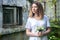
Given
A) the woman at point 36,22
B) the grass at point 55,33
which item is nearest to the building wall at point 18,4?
the grass at point 55,33

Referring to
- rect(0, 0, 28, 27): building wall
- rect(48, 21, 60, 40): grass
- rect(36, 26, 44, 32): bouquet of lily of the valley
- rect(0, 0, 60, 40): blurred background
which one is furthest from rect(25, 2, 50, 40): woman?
rect(48, 21, 60, 40): grass

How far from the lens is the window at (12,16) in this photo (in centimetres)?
532

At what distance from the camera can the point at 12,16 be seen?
5441 mm

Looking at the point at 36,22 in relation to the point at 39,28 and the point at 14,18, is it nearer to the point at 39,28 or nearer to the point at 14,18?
the point at 39,28

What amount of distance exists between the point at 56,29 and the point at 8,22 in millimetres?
1440

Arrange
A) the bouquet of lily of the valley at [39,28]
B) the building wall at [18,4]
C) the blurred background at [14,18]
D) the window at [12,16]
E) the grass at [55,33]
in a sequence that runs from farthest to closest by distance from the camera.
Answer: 1. the grass at [55,33]
2. the window at [12,16]
3. the building wall at [18,4]
4. the blurred background at [14,18]
5. the bouquet of lily of the valley at [39,28]

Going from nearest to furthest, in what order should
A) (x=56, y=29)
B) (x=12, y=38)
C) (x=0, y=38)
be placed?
1. (x=0, y=38)
2. (x=12, y=38)
3. (x=56, y=29)

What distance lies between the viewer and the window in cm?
532

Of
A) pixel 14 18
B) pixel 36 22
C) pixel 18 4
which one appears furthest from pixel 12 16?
pixel 36 22

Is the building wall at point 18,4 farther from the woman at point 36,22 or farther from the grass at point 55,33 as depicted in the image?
the woman at point 36,22

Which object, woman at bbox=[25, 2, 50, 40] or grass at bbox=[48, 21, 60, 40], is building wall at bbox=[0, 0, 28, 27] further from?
woman at bbox=[25, 2, 50, 40]

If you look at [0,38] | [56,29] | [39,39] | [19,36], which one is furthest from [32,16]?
[56,29]

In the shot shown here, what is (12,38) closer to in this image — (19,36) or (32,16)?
(19,36)

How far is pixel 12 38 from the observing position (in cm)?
491
